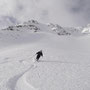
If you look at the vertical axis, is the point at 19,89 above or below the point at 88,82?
below

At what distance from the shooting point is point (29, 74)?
14.8 meters

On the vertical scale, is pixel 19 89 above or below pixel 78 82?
below

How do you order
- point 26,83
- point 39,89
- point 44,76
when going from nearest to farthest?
point 39,89 → point 26,83 → point 44,76

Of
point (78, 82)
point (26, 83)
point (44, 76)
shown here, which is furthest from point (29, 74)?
point (78, 82)

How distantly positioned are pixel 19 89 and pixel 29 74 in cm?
370

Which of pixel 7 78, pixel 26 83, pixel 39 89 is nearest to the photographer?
pixel 39 89

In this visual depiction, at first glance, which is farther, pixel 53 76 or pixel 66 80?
pixel 53 76

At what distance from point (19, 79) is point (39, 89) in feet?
9.42

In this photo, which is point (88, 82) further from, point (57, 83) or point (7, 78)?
point (7, 78)

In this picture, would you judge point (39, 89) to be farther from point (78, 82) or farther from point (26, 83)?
point (78, 82)

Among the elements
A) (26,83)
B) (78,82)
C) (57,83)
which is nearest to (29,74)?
(26,83)

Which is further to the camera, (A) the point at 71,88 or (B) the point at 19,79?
(B) the point at 19,79

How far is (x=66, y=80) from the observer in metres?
13.3

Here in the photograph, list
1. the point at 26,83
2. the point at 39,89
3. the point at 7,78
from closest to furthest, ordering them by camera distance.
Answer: the point at 39,89, the point at 26,83, the point at 7,78
